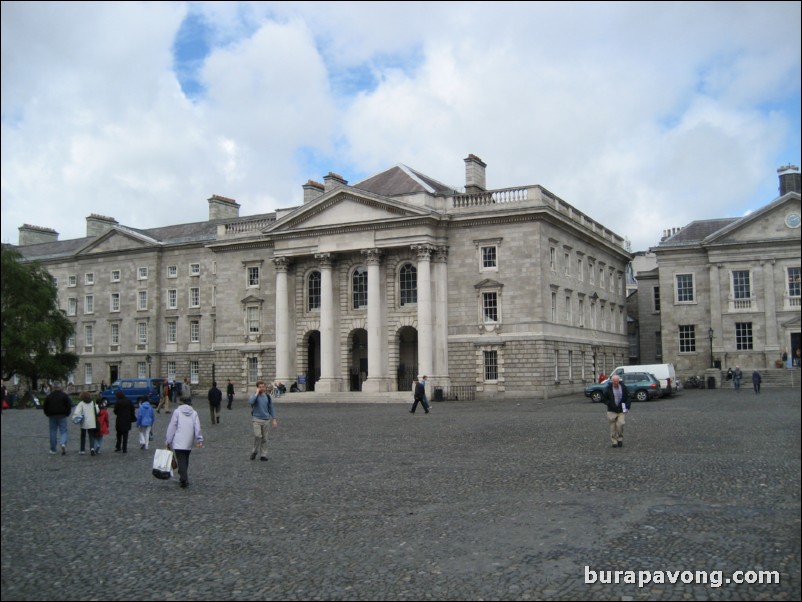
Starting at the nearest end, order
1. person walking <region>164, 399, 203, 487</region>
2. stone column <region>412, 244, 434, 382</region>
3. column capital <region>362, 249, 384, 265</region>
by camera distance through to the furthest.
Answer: person walking <region>164, 399, 203, 487</region>
stone column <region>412, 244, 434, 382</region>
column capital <region>362, 249, 384, 265</region>

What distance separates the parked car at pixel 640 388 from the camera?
40.3 meters

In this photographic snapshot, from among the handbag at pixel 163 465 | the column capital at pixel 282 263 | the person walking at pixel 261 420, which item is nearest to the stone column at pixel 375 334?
the column capital at pixel 282 263

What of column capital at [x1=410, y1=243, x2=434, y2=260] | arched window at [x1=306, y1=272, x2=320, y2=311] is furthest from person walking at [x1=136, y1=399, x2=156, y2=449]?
arched window at [x1=306, y1=272, x2=320, y2=311]

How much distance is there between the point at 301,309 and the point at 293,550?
4578 centimetres

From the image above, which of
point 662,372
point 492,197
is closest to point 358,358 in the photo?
point 492,197

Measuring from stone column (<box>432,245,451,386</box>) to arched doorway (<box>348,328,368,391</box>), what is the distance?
6332mm

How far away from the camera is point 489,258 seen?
49812 mm

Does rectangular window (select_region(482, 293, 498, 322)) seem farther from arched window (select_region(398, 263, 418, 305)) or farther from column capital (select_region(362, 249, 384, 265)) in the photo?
column capital (select_region(362, 249, 384, 265))

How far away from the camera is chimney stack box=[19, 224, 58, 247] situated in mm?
81875

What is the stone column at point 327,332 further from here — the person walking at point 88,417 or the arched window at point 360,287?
the person walking at point 88,417

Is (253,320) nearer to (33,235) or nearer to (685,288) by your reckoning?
(685,288)

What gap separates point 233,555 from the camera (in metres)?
9.41

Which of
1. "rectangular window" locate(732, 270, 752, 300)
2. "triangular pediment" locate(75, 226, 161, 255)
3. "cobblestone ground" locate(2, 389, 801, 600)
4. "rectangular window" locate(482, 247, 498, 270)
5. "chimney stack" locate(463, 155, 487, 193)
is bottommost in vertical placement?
"cobblestone ground" locate(2, 389, 801, 600)

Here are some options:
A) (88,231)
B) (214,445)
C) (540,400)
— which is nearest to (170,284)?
(88,231)
